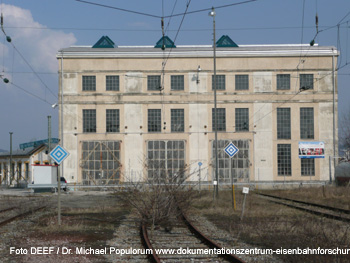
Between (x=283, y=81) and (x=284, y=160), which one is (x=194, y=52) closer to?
(x=283, y=81)

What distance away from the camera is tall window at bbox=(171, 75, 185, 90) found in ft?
159

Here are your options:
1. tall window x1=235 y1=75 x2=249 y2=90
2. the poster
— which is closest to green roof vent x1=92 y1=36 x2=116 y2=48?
tall window x1=235 y1=75 x2=249 y2=90

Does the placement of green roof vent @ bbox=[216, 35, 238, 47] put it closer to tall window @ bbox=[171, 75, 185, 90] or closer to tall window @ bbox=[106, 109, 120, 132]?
tall window @ bbox=[171, 75, 185, 90]

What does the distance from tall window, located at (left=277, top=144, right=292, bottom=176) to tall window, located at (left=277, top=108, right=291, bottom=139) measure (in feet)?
3.64

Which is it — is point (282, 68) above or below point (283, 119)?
above

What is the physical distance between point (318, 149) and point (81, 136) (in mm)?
23848

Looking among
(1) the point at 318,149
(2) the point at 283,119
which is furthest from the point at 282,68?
(1) the point at 318,149

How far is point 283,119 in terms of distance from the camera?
159ft

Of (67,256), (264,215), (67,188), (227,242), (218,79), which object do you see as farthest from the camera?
(218,79)

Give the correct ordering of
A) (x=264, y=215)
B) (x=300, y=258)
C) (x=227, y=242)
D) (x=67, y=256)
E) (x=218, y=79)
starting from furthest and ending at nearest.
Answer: (x=218, y=79), (x=264, y=215), (x=227, y=242), (x=67, y=256), (x=300, y=258)

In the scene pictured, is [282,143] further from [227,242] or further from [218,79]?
[227,242]

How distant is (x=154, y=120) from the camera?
48094 mm

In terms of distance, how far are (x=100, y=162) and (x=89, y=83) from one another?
810 cm

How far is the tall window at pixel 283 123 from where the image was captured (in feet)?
159
